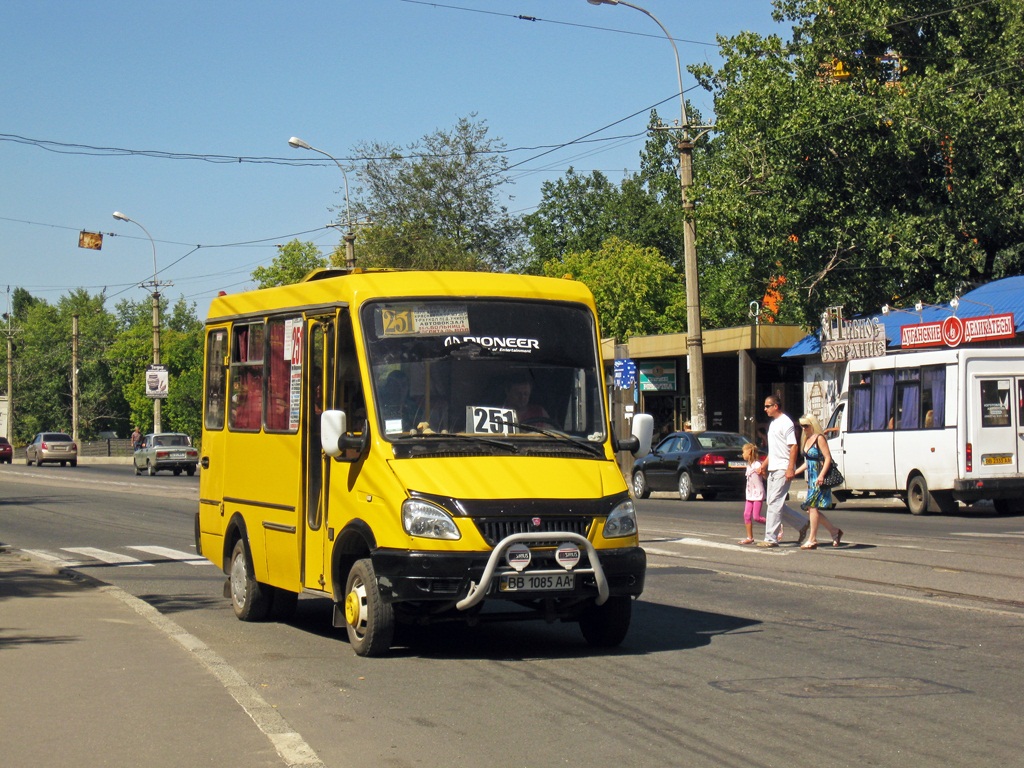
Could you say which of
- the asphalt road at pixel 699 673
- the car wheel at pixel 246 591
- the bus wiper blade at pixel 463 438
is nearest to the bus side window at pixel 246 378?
the car wheel at pixel 246 591

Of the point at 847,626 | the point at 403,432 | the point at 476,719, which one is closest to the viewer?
the point at 476,719

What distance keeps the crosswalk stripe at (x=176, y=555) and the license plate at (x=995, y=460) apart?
1342 cm

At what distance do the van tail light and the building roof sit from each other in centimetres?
554

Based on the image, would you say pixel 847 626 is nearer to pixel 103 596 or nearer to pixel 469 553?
pixel 469 553

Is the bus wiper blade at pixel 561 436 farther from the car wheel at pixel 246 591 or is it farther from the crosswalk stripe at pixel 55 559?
the crosswalk stripe at pixel 55 559

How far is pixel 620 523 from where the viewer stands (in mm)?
8969

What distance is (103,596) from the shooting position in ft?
41.7

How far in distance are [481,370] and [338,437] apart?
1102mm

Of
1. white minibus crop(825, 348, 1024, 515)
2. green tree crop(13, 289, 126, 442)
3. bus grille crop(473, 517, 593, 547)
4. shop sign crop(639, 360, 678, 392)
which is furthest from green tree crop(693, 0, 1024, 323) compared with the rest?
green tree crop(13, 289, 126, 442)

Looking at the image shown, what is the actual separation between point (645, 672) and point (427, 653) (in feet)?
5.41

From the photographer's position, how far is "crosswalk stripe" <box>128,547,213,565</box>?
1738 cm

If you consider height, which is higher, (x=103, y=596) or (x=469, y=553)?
(x=469, y=553)

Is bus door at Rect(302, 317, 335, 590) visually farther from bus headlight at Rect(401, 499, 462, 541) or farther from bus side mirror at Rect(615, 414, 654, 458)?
bus side mirror at Rect(615, 414, 654, 458)

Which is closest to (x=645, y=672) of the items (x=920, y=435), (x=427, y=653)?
(x=427, y=653)
